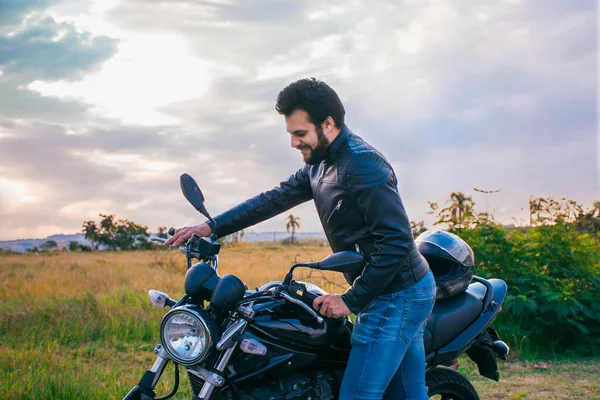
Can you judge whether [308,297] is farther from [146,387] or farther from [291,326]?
[146,387]

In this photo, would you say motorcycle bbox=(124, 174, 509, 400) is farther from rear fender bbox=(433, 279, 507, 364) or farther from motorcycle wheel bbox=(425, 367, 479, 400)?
motorcycle wheel bbox=(425, 367, 479, 400)

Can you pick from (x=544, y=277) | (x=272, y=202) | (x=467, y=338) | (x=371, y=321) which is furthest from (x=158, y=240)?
(x=544, y=277)

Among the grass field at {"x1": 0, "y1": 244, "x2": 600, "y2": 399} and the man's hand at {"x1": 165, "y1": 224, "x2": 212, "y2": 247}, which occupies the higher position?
the man's hand at {"x1": 165, "y1": 224, "x2": 212, "y2": 247}

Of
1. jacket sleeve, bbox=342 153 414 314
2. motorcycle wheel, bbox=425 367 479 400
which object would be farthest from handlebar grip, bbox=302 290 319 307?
motorcycle wheel, bbox=425 367 479 400

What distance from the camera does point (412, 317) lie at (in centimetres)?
316

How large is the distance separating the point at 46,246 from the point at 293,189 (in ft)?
116

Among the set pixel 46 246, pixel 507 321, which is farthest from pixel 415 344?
pixel 46 246

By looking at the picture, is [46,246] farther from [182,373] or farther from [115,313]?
[182,373]

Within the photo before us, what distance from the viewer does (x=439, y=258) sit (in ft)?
12.9

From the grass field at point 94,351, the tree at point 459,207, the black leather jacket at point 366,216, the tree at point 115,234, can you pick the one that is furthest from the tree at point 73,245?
the black leather jacket at point 366,216

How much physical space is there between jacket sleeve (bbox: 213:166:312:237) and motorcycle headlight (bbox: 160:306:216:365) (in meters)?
1.06

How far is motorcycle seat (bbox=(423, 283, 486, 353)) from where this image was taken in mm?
3570

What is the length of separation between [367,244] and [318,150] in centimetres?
54

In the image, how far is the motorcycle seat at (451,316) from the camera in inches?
141
